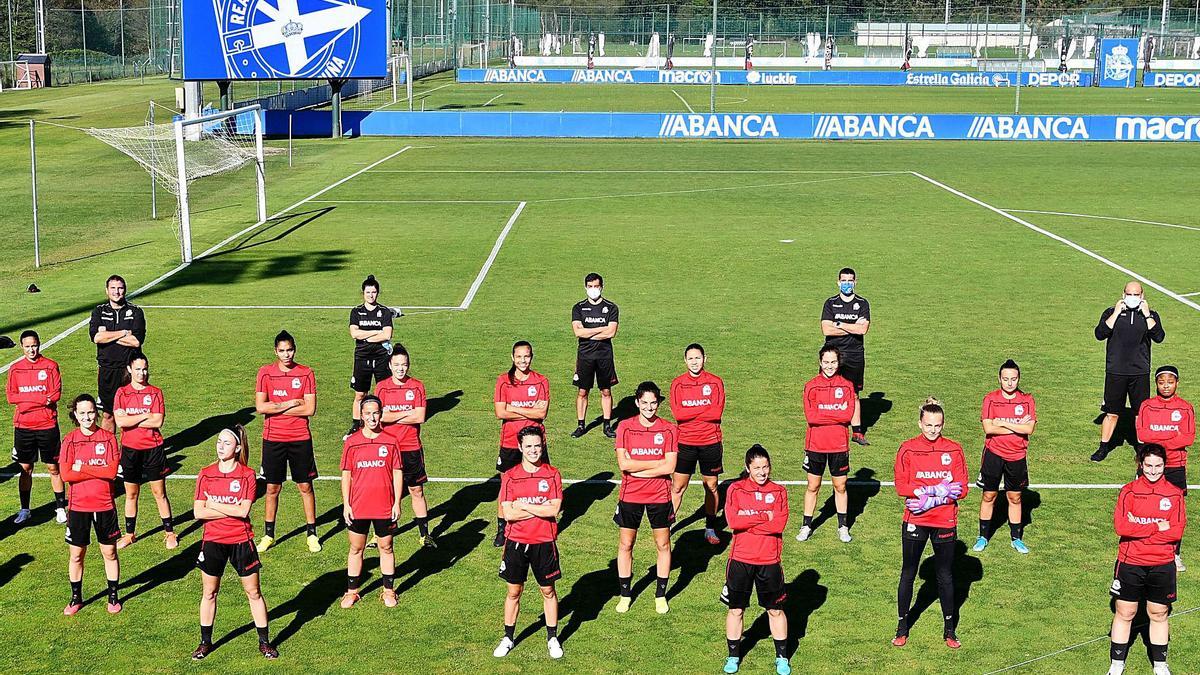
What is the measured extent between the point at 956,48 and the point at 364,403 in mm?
115991

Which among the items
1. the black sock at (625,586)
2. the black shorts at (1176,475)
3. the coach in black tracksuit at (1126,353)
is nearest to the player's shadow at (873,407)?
the coach in black tracksuit at (1126,353)

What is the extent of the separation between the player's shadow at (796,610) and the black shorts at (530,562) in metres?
1.83

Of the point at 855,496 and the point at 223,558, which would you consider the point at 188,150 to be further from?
the point at 223,558

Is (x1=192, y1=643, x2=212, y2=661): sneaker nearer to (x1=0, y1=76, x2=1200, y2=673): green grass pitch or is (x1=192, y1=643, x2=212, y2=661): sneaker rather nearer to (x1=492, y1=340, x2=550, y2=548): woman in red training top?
(x1=0, y1=76, x2=1200, y2=673): green grass pitch

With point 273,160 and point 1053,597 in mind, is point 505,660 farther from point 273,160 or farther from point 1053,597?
point 273,160

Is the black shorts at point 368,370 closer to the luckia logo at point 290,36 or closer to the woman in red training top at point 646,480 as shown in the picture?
the woman in red training top at point 646,480

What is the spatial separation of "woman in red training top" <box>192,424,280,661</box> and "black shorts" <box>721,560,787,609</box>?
385 centimetres

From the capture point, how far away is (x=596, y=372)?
54.3ft

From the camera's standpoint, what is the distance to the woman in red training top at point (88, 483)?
10.9 meters

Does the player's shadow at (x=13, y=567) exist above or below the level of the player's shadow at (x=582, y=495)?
below

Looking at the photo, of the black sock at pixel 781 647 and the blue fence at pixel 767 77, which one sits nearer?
the black sock at pixel 781 647

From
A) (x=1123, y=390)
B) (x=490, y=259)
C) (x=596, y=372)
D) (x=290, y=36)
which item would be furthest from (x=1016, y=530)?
(x=290, y=36)

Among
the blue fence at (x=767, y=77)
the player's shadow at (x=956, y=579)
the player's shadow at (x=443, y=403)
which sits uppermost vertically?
the blue fence at (x=767, y=77)

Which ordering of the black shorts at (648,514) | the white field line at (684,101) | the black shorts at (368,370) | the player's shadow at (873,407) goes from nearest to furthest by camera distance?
the black shorts at (648,514), the black shorts at (368,370), the player's shadow at (873,407), the white field line at (684,101)
